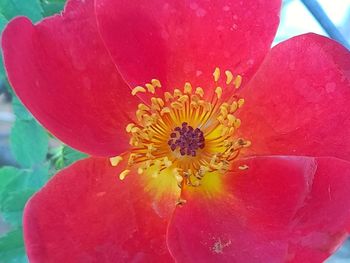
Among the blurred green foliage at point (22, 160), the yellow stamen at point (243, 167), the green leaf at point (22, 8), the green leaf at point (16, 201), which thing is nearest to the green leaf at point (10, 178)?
the blurred green foliage at point (22, 160)

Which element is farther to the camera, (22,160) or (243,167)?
(22,160)

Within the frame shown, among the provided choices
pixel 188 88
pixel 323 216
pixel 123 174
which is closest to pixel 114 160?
pixel 123 174

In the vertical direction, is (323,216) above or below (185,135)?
below

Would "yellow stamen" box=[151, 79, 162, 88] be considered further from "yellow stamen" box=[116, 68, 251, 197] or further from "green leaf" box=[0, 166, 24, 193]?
"green leaf" box=[0, 166, 24, 193]

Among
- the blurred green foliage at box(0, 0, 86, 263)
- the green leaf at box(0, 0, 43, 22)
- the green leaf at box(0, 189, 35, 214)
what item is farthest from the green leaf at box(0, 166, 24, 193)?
the green leaf at box(0, 0, 43, 22)

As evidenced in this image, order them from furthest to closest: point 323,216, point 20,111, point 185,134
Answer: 1. point 20,111
2. point 185,134
3. point 323,216

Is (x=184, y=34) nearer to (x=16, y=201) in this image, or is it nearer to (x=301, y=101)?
(x=301, y=101)

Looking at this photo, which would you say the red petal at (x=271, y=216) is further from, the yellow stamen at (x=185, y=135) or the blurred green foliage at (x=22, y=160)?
the blurred green foliage at (x=22, y=160)
